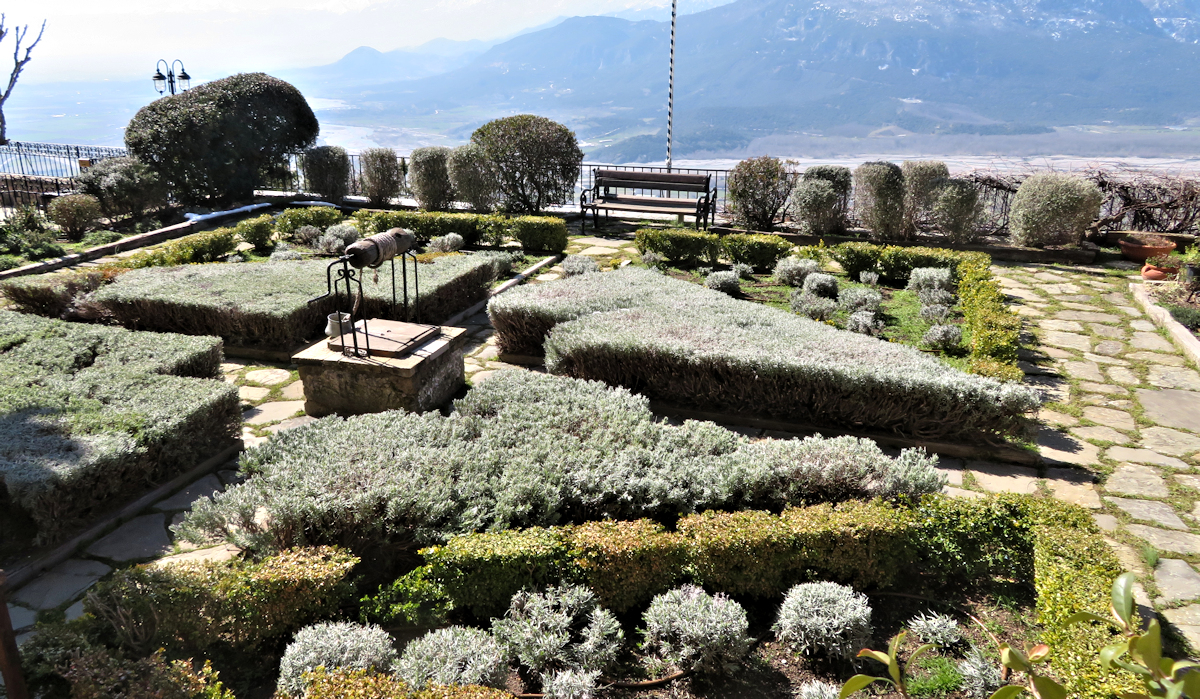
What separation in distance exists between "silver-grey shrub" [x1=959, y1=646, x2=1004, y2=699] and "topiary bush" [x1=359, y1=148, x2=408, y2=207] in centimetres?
1502

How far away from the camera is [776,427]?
214 inches

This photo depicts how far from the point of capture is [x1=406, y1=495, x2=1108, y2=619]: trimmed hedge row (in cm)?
325

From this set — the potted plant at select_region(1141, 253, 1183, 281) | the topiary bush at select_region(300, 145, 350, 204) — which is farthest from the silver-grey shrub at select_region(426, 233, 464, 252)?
the potted plant at select_region(1141, 253, 1183, 281)

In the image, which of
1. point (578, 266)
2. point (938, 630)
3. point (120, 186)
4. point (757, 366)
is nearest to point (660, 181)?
point (578, 266)

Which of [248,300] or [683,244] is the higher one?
[683,244]

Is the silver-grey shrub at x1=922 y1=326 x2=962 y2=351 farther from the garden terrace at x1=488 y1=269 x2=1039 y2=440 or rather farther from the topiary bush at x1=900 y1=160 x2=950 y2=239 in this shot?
the topiary bush at x1=900 y1=160 x2=950 y2=239

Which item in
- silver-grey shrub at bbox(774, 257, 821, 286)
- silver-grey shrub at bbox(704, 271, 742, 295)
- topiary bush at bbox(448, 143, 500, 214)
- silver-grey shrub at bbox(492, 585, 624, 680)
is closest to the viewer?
silver-grey shrub at bbox(492, 585, 624, 680)

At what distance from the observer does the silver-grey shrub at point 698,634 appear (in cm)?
293

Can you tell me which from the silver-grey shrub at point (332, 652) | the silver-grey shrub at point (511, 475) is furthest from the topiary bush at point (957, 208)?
the silver-grey shrub at point (332, 652)

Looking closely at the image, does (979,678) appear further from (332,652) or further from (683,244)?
(683,244)

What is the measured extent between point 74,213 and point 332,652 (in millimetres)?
12542

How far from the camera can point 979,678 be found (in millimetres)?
2811

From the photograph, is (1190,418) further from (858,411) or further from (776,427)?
(776,427)

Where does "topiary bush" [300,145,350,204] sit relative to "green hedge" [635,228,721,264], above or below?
above
